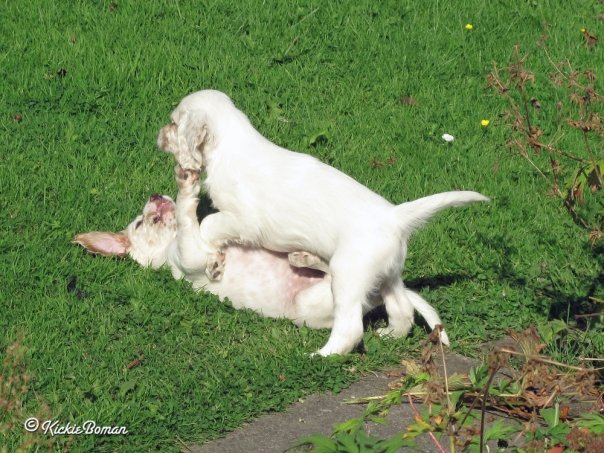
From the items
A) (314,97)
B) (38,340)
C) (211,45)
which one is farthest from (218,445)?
(211,45)

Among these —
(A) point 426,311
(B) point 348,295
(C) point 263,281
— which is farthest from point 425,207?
(C) point 263,281

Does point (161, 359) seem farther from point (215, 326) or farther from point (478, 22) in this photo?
point (478, 22)

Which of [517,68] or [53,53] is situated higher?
[517,68]

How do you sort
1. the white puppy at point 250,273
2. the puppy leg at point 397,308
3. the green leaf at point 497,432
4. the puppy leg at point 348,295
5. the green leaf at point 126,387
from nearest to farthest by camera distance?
1. the green leaf at point 497,432
2. the green leaf at point 126,387
3. the puppy leg at point 348,295
4. the puppy leg at point 397,308
5. the white puppy at point 250,273

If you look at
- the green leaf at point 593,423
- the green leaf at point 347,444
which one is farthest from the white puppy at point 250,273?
the green leaf at point 347,444

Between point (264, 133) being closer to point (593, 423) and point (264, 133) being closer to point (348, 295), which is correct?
point (348, 295)

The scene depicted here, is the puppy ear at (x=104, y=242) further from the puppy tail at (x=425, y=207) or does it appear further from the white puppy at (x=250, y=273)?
the puppy tail at (x=425, y=207)

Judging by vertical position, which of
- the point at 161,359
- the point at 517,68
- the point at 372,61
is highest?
the point at 517,68

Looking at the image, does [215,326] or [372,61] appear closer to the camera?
[215,326]

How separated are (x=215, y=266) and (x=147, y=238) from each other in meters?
0.59

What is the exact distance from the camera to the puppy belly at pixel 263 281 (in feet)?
19.4

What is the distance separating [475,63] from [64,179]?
3476 mm

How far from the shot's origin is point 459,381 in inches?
194

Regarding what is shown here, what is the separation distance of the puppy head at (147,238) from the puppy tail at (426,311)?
1.48 m
